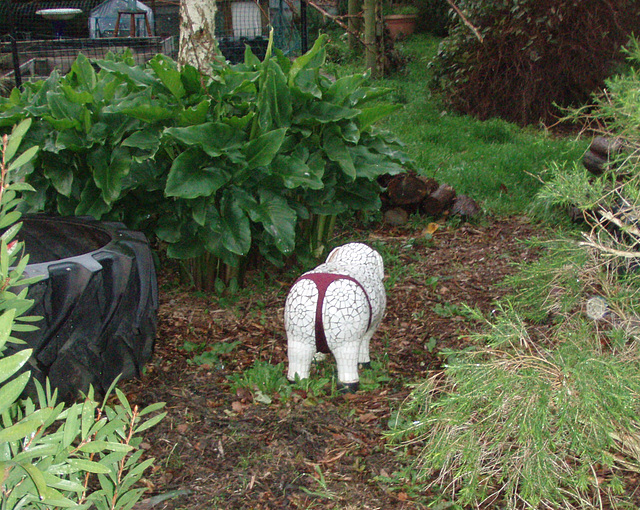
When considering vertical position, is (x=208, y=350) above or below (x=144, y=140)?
below

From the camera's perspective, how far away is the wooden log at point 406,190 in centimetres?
525

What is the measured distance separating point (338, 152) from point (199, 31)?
1.20 metres

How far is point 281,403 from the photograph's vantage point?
116 inches

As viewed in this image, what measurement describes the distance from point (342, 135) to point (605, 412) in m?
2.27

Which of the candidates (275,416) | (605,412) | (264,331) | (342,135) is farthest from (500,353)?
(342,135)

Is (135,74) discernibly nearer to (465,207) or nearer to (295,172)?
(295,172)

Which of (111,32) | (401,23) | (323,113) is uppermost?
(401,23)

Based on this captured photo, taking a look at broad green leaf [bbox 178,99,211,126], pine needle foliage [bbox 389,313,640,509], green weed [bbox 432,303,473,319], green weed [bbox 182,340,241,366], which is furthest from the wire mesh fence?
pine needle foliage [bbox 389,313,640,509]

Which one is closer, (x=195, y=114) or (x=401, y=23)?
(x=195, y=114)

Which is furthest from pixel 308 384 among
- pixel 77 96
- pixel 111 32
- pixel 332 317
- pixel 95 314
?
pixel 111 32

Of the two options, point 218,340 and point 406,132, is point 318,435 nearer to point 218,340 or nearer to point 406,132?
point 218,340

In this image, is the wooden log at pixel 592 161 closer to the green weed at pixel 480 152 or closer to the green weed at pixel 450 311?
the green weed at pixel 480 152

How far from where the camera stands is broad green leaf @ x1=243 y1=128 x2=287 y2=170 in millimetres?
3521

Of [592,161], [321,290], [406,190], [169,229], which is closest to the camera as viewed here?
[321,290]
